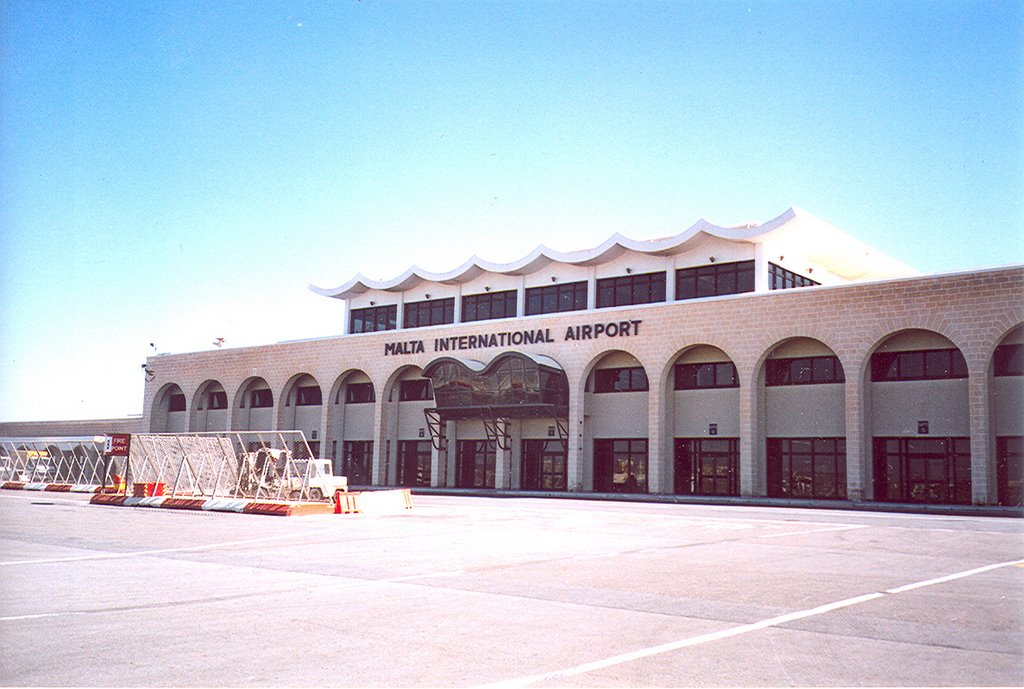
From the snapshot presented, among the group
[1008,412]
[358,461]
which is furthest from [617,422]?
[358,461]

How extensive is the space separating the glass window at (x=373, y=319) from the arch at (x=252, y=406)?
23.1 ft

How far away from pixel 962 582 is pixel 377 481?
40.5 metres

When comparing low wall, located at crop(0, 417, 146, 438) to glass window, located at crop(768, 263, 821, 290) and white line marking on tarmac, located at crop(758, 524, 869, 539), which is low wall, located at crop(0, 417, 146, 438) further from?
white line marking on tarmac, located at crop(758, 524, 869, 539)

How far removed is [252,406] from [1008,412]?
4387 centimetres

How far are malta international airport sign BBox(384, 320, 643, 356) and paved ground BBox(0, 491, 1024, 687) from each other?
23815mm

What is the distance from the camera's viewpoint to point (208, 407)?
201 ft

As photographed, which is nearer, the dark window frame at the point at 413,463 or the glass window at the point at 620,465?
the glass window at the point at 620,465

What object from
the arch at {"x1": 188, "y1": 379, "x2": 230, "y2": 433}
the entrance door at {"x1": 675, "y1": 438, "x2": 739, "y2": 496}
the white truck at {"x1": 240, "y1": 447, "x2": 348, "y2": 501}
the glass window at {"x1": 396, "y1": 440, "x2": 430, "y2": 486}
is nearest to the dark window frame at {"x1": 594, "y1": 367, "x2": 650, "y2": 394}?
the entrance door at {"x1": 675, "y1": 438, "x2": 739, "y2": 496}

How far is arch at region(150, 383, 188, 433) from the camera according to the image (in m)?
62.7

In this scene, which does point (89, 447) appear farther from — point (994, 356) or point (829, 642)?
point (829, 642)

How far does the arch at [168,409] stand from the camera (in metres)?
62.7

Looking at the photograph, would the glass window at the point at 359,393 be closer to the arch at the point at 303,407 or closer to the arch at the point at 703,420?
the arch at the point at 303,407

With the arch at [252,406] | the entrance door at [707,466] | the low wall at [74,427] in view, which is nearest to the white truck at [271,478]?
the entrance door at [707,466]

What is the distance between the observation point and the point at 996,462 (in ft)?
106
